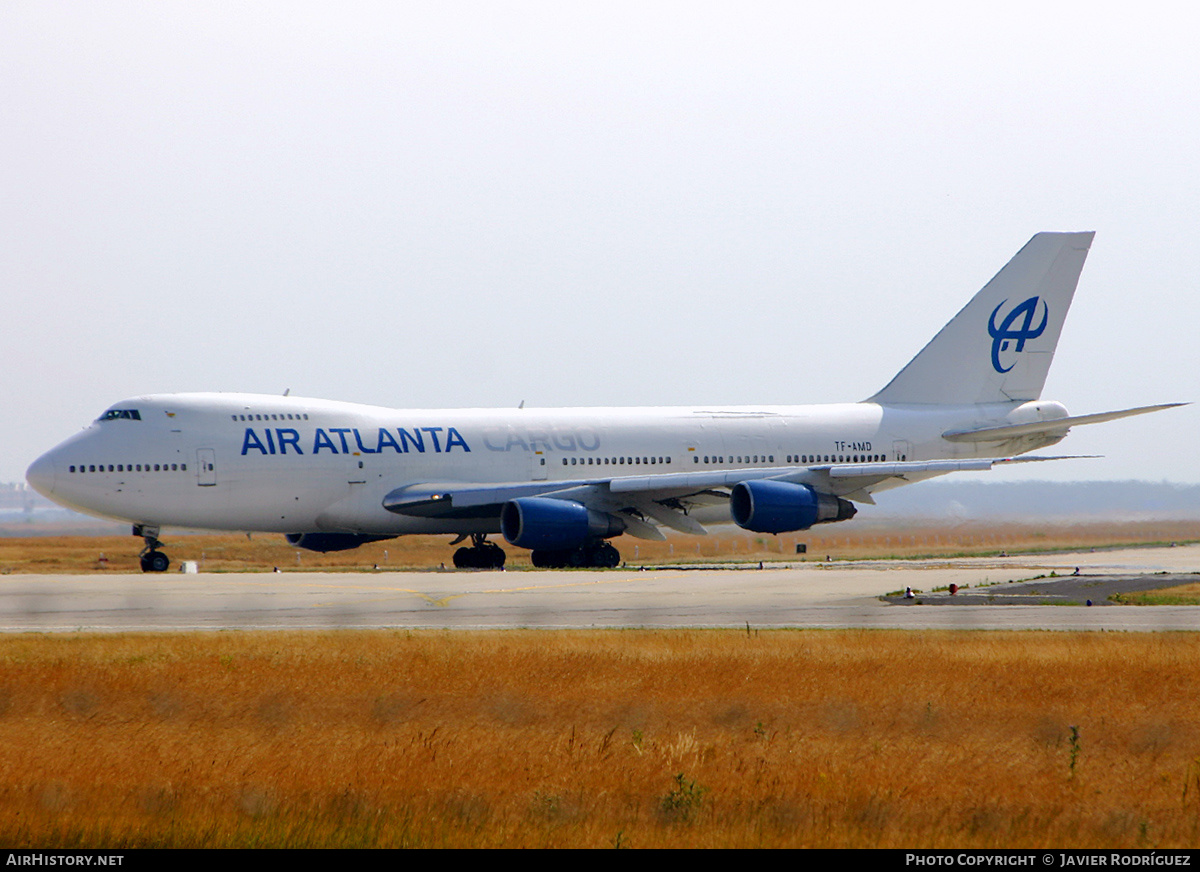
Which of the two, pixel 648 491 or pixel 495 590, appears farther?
pixel 648 491

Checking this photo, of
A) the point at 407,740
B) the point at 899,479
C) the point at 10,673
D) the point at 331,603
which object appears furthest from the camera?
the point at 899,479

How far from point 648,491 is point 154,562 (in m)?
13.6

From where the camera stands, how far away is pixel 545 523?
38.6 m

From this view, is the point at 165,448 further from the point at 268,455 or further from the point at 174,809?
the point at 174,809

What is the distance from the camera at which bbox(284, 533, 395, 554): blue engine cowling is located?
139 feet

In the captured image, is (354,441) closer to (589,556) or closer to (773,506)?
(589,556)

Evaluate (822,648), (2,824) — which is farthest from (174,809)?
(822,648)

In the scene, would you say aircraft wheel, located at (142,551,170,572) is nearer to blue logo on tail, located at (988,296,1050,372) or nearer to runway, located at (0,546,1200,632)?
runway, located at (0,546,1200,632)

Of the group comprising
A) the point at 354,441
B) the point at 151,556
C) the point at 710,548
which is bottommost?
the point at 710,548

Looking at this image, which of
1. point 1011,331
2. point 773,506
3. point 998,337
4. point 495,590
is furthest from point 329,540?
point 1011,331

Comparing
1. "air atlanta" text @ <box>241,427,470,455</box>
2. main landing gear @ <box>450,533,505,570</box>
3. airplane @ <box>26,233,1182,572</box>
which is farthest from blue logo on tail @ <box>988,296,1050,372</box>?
"air atlanta" text @ <box>241,427,470,455</box>

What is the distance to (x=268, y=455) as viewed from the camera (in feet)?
127
